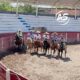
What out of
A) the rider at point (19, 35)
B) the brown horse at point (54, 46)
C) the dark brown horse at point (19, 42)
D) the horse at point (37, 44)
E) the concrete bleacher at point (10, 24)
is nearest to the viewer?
the brown horse at point (54, 46)

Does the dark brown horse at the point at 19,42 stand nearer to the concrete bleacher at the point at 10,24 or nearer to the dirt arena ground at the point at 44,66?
the dirt arena ground at the point at 44,66

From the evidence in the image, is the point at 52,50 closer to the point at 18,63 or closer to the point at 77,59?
the point at 77,59

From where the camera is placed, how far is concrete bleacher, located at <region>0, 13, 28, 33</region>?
2305 cm

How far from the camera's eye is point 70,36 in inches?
982

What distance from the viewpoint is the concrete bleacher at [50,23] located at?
26000 millimetres

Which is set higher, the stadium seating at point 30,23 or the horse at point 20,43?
the stadium seating at point 30,23

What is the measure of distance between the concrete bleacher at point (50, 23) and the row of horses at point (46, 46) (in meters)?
6.22

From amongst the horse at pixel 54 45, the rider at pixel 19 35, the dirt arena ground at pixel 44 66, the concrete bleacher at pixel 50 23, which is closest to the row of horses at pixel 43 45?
the horse at pixel 54 45

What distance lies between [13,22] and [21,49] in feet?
16.1

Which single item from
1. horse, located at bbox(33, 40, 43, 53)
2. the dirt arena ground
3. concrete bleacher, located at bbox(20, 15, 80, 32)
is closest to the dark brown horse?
horse, located at bbox(33, 40, 43, 53)

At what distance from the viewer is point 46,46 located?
1873cm

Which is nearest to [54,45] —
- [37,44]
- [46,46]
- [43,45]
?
[46,46]

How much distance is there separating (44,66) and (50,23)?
11.3 metres

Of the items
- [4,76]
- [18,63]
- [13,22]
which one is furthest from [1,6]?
[4,76]
